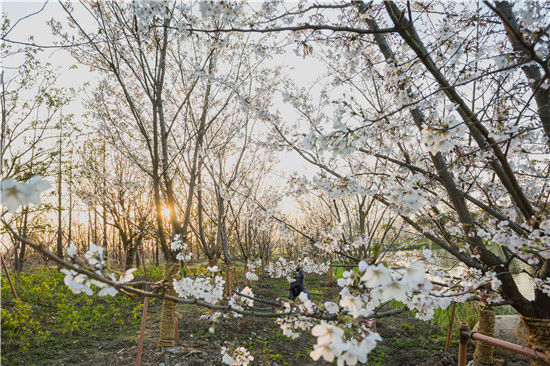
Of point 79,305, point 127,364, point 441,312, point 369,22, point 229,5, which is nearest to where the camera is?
point 229,5

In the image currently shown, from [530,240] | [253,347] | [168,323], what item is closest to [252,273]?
[253,347]

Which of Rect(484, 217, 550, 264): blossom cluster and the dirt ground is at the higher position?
Rect(484, 217, 550, 264): blossom cluster

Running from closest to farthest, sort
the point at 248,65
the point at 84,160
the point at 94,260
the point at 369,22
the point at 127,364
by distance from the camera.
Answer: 1. the point at 94,260
2. the point at 369,22
3. the point at 127,364
4. the point at 248,65
5. the point at 84,160

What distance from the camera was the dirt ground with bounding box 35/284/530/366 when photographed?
3912mm

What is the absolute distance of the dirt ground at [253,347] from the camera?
391 cm

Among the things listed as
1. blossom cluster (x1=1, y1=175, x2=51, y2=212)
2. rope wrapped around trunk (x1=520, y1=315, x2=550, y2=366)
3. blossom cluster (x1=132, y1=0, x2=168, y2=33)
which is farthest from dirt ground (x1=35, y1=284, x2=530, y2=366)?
blossom cluster (x1=132, y1=0, x2=168, y2=33)

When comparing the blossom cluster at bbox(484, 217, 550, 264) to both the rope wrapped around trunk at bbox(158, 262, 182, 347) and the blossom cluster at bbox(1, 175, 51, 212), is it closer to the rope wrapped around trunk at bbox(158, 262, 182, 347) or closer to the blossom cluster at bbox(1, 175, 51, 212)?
the blossom cluster at bbox(1, 175, 51, 212)

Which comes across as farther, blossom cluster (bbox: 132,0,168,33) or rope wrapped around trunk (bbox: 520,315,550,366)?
blossom cluster (bbox: 132,0,168,33)

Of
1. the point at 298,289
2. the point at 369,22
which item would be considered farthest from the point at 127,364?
the point at 369,22

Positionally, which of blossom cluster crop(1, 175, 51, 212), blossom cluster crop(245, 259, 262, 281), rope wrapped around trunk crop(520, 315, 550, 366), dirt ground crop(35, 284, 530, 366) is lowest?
dirt ground crop(35, 284, 530, 366)

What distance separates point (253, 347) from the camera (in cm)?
484

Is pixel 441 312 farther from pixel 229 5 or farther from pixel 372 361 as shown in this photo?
pixel 229 5

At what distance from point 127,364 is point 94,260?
11.3 feet

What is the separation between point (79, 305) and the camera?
245 inches
